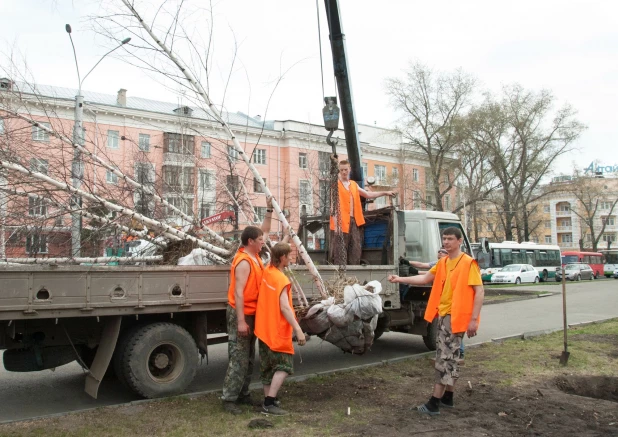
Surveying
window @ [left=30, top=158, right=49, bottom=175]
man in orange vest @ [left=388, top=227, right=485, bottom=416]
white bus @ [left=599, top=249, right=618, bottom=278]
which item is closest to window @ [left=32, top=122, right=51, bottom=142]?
window @ [left=30, top=158, right=49, bottom=175]

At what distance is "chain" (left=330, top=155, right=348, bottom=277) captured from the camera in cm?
717

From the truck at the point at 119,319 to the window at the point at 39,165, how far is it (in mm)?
1862

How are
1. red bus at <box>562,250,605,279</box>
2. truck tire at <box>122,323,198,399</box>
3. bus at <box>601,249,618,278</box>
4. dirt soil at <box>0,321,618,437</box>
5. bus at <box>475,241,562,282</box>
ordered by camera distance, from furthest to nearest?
bus at <box>601,249,618,278</box> → red bus at <box>562,250,605,279</box> → bus at <box>475,241,562,282</box> → truck tire at <box>122,323,198,399</box> → dirt soil at <box>0,321,618,437</box>

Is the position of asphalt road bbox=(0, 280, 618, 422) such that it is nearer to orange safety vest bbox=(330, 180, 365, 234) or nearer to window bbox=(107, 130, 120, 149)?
orange safety vest bbox=(330, 180, 365, 234)

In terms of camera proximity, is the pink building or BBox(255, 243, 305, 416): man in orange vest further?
the pink building

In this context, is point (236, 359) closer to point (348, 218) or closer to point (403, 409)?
point (403, 409)

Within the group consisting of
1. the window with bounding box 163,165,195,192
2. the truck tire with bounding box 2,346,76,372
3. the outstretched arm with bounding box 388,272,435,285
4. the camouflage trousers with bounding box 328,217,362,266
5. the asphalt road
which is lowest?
the asphalt road

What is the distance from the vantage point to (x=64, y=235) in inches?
293

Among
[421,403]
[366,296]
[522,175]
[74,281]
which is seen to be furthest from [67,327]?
[522,175]

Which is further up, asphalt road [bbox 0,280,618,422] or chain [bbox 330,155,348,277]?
chain [bbox 330,155,348,277]

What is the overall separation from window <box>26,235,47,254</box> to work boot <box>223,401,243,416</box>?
338 centimetres

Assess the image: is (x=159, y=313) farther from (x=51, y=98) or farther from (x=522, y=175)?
(x=522, y=175)

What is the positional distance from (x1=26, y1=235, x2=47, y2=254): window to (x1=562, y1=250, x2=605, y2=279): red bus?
52.0 metres

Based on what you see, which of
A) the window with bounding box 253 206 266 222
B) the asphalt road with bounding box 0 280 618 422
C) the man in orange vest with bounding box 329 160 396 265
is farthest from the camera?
the man in orange vest with bounding box 329 160 396 265
